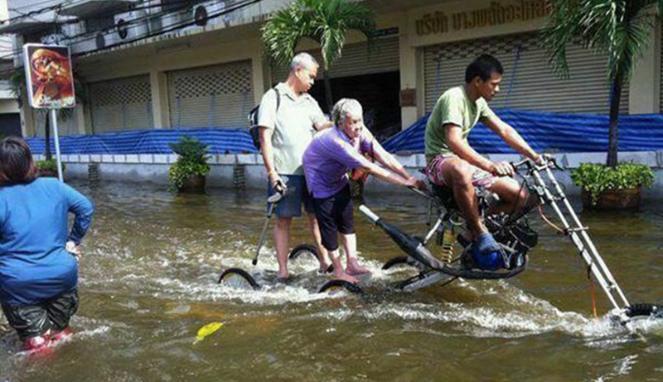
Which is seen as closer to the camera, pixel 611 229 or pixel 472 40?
pixel 611 229

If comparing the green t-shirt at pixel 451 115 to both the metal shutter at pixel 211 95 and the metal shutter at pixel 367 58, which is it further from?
the metal shutter at pixel 211 95

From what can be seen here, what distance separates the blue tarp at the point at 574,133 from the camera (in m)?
9.36

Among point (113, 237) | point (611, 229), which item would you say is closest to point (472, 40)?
point (611, 229)

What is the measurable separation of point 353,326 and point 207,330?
108 cm

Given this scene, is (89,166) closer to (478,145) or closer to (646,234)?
(478,145)

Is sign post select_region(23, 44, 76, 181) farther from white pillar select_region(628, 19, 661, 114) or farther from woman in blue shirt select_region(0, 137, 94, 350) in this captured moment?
white pillar select_region(628, 19, 661, 114)

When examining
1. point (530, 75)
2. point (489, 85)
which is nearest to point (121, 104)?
point (530, 75)

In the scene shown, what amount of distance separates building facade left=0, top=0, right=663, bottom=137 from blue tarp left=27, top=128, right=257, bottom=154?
2554mm

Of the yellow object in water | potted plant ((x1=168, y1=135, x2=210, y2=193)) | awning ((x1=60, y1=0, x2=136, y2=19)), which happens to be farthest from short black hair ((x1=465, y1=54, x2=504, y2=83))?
awning ((x1=60, y1=0, x2=136, y2=19))

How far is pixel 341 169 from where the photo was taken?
17.3 ft

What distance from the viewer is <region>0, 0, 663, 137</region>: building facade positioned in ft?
40.2

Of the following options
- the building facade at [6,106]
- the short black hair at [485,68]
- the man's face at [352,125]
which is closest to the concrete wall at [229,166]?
the short black hair at [485,68]

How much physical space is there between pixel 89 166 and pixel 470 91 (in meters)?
15.9

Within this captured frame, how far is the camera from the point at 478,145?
35.6ft
